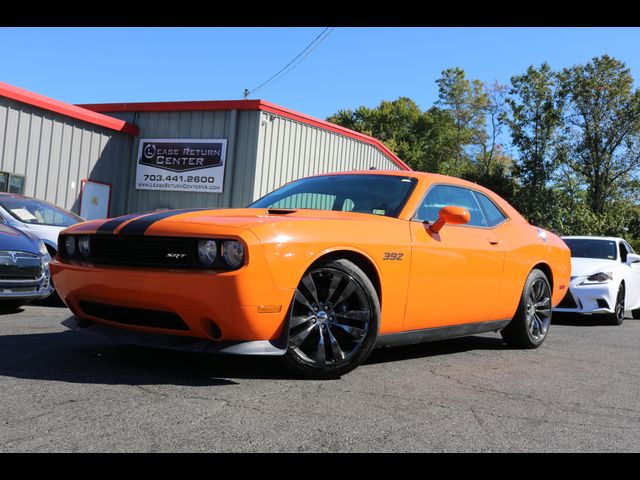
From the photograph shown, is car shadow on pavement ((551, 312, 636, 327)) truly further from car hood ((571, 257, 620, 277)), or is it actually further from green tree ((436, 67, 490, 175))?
green tree ((436, 67, 490, 175))

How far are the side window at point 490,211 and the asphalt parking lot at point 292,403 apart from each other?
118 centimetres

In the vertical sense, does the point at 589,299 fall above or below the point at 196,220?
below

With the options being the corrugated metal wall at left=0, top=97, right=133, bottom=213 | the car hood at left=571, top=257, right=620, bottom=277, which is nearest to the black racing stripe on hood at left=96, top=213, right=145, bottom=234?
the car hood at left=571, top=257, right=620, bottom=277

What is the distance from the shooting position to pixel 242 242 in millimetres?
3287

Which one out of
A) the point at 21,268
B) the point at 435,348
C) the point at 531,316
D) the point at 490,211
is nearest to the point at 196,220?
the point at 435,348

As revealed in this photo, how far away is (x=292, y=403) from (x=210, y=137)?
12.8m

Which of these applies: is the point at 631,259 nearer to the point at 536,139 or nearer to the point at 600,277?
the point at 600,277

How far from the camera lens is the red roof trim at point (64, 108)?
1262 cm

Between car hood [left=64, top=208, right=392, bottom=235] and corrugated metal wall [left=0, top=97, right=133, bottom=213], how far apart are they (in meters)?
10.3

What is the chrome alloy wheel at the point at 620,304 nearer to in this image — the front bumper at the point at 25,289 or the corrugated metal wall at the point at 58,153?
the front bumper at the point at 25,289

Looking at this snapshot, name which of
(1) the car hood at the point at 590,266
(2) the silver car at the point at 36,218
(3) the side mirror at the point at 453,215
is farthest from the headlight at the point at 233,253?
(1) the car hood at the point at 590,266

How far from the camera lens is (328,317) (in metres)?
3.73

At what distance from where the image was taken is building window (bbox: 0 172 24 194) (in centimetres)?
1311
